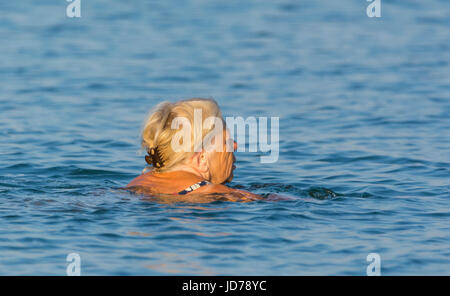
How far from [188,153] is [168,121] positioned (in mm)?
368

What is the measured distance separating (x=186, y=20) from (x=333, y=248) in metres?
15.2

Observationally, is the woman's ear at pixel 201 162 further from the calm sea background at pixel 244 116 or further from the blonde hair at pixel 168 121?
the calm sea background at pixel 244 116

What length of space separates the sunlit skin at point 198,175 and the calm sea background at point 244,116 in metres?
0.19

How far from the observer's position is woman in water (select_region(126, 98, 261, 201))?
25.6ft

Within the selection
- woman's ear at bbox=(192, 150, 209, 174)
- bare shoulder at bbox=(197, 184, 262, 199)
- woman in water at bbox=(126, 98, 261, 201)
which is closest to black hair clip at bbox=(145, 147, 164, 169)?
woman in water at bbox=(126, 98, 261, 201)

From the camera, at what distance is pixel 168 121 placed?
7.83m

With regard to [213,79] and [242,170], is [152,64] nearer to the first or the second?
[213,79]

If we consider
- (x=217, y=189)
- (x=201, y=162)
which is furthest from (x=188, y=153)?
(x=217, y=189)

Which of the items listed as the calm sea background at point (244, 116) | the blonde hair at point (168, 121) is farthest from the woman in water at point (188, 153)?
the calm sea background at point (244, 116)

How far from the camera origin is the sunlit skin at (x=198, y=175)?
314 inches

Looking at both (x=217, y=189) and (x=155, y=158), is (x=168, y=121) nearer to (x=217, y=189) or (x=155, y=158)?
(x=155, y=158)

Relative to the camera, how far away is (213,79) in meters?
16.0

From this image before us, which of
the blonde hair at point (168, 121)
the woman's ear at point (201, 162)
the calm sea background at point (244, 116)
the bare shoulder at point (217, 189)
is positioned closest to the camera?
the calm sea background at point (244, 116)

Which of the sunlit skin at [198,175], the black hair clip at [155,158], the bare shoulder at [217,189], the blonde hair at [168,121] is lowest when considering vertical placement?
the bare shoulder at [217,189]
